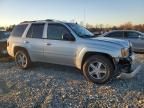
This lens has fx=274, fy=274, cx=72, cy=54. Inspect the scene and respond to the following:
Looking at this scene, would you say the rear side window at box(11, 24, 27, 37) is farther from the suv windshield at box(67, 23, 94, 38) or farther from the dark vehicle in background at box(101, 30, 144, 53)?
the dark vehicle in background at box(101, 30, 144, 53)

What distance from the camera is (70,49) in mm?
8359

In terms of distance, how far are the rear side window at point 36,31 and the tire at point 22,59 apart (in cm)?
68

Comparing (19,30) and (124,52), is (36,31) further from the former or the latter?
(124,52)

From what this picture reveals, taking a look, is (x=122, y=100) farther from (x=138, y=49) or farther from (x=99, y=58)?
(x=138, y=49)

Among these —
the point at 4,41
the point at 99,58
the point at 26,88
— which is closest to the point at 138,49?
the point at 4,41

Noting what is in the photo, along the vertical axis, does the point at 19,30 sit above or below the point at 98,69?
above

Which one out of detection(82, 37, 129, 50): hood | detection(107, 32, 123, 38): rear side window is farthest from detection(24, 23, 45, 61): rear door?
detection(107, 32, 123, 38): rear side window

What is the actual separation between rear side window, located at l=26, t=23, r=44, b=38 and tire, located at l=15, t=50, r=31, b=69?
68 centimetres

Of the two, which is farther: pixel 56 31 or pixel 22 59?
pixel 22 59

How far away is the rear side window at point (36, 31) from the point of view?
9422 mm

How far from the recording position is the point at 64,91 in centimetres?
702

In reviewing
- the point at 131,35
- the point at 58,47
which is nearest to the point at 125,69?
the point at 58,47

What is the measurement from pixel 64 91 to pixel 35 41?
9.72 ft

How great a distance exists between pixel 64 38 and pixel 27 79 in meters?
1.70
